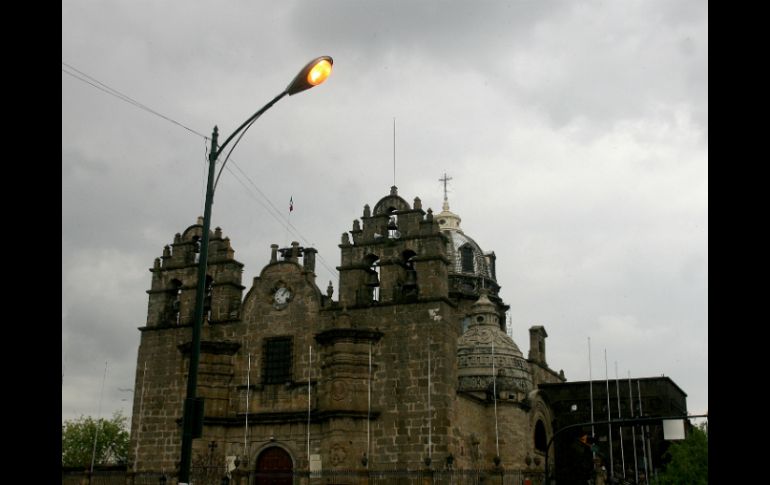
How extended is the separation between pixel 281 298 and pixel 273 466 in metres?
6.97

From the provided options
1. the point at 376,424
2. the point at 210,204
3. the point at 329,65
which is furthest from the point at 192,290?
the point at 329,65

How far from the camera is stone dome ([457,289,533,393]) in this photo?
136 feet

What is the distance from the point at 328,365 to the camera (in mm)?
31203

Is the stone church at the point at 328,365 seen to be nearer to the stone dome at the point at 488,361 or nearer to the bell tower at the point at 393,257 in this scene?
the bell tower at the point at 393,257

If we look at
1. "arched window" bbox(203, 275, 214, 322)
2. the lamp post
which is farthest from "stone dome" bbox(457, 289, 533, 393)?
the lamp post

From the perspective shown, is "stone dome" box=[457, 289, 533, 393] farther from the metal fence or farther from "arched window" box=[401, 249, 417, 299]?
the metal fence

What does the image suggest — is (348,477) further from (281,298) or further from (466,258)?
(466,258)

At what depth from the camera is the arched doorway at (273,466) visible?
31.2 m

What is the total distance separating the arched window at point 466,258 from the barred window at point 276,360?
24.1 m

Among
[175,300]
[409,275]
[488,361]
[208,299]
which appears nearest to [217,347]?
[208,299]

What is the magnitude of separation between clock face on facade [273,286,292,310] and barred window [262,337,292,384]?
1.43 m

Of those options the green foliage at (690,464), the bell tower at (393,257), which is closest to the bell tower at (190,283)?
the bell tower at (393,257)
